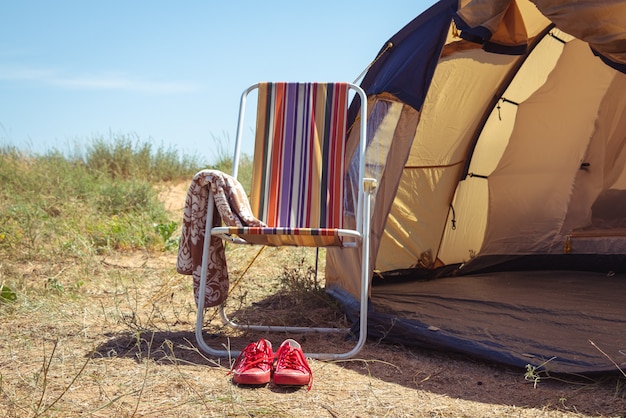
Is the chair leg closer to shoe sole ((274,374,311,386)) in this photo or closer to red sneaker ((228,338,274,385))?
red sneaker ((228,338,274,385))

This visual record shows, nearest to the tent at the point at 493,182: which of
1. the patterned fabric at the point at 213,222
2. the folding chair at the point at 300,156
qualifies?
the folding chair at the point at 300,156

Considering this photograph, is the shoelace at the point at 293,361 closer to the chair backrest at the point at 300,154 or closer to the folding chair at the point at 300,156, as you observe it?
the folding chair at the point at 300,156

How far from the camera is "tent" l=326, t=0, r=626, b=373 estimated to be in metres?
3.14

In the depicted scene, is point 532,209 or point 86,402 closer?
point 86,402

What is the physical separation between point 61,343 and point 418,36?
6.84 feet

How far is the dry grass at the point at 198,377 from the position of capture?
6.88 ft

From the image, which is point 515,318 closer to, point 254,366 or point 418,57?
point 418,57

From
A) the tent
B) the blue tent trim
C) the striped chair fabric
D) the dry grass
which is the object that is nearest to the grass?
the dry grass

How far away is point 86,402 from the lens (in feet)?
6.91

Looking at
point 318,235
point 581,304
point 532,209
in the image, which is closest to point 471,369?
point 318,235

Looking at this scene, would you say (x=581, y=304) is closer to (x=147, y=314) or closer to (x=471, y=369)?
(x=471, y=369)

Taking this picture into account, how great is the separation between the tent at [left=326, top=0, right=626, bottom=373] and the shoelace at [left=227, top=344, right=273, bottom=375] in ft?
2.48

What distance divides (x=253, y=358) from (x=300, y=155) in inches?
45.9

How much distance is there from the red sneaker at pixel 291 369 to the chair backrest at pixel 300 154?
83 cm
